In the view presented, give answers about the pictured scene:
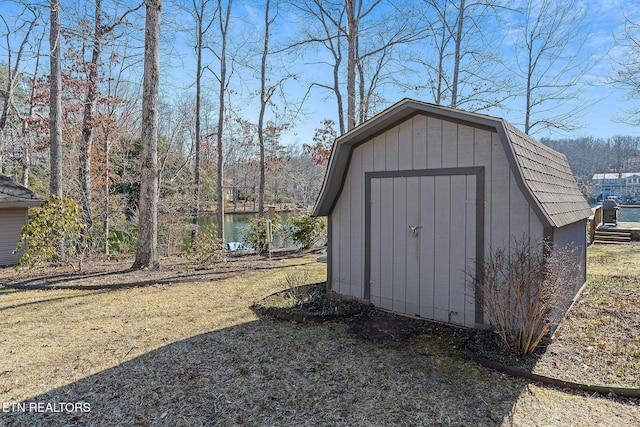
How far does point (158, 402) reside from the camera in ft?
9.07

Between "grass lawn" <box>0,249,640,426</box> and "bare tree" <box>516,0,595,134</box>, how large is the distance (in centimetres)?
1224

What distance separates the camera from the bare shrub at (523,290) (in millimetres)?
3271

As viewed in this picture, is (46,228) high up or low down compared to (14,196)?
down

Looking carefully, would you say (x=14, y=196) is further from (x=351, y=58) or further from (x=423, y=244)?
(x=423, y=244)

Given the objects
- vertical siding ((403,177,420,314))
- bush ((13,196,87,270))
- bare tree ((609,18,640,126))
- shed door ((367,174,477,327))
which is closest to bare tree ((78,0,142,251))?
bush ((13,196,87,270))

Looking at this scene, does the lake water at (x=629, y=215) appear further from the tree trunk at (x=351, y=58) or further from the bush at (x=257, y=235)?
the bush at (x=257, y=235)

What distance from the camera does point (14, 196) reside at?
30.3 ft

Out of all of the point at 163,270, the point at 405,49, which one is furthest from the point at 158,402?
the point at 405,49

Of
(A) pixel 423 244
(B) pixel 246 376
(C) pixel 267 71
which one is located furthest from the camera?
(C) pixel 267 71

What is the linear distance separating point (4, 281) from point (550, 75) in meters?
19.0

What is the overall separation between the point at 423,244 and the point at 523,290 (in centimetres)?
127

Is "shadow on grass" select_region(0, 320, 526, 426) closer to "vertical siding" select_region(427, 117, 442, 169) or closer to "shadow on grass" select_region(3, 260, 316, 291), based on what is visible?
"vertical siding" select_region(427, 117, 442, 169)

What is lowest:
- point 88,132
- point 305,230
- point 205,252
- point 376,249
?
point 205,252

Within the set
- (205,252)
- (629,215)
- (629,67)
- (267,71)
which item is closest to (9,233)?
(205,252)
